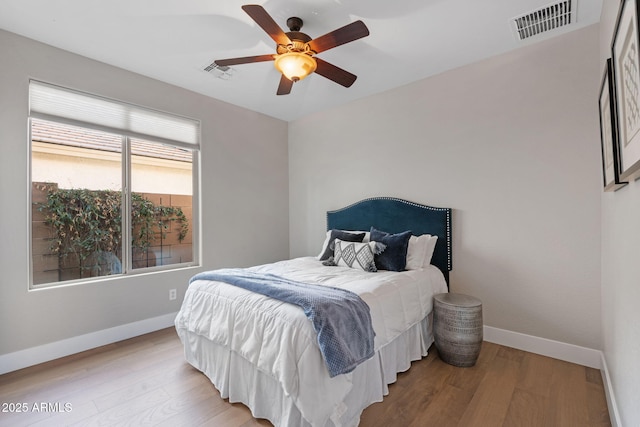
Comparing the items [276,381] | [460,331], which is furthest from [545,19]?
[276,381]

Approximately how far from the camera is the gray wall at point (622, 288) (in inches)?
49.4

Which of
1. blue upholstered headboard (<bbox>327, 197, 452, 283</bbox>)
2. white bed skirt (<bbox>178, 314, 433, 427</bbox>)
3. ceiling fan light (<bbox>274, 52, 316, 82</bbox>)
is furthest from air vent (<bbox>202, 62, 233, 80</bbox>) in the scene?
white bed skirt (<bbox>178, 314, 433, 427</bbox>)

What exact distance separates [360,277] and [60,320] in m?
2.68

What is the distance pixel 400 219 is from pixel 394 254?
648 millimetres

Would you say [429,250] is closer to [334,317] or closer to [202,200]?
[334,317]

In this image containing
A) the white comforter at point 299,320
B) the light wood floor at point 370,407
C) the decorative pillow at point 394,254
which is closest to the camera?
the white comforter at point 299,320

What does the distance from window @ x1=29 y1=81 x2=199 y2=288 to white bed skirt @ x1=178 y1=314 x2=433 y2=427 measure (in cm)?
134

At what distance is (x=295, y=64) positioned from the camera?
82.0 inches

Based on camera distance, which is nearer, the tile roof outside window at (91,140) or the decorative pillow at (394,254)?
the tile roof outside window at (91,140)

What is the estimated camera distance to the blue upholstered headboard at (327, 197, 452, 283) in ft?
9.95

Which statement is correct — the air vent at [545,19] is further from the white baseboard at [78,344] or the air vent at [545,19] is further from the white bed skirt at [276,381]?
the white baseboard at [78,344]

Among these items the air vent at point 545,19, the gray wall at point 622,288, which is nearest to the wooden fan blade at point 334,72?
the air vent at point 545,19

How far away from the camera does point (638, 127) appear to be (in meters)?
1.08

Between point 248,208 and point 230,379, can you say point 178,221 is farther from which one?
point 230,379
